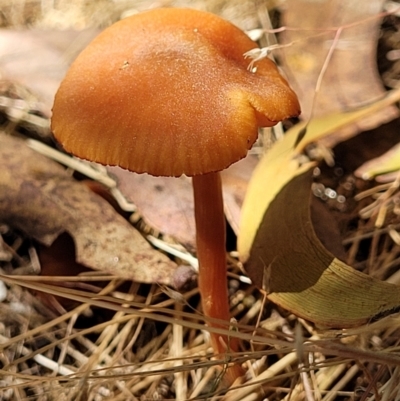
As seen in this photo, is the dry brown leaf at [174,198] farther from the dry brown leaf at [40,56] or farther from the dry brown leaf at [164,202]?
the dry brown leaf at [40,56]

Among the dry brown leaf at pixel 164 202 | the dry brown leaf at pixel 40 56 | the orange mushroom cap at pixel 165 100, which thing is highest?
the orange mushroom cap at pixel 165 100

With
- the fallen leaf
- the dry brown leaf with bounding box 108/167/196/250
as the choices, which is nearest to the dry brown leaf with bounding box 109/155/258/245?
the dry brown leaf with bounding box 108/167/196/250

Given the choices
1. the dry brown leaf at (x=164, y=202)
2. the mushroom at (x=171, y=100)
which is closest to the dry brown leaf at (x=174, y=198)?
the dry brown leaf at (x=164, y=202)

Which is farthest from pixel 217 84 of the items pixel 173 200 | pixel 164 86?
pixel 173 200

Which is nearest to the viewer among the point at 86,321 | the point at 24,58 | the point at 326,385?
the point at 326,385

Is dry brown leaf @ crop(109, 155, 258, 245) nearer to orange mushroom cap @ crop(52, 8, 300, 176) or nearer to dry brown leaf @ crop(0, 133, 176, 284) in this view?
dry brown leaf @ crop(0, 133, 176, 284)

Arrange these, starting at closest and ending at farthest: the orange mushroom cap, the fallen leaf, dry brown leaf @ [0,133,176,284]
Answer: the orange mushroom cap → the fallen leaf → dry brown leaf @ [0,133,176,284]

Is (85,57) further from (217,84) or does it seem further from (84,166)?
(84,166)
